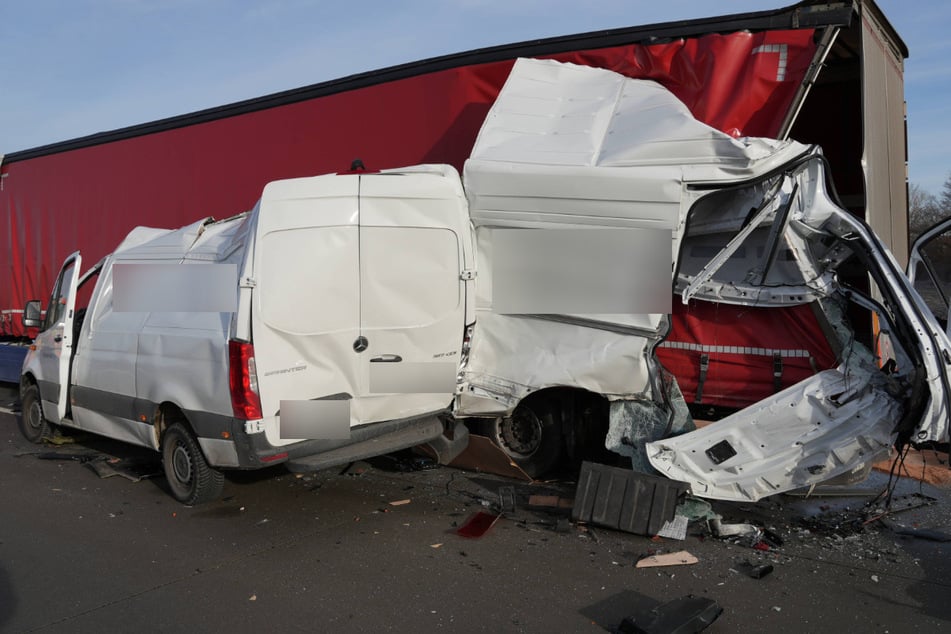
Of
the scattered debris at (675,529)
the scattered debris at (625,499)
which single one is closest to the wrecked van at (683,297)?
the scattered debris at (625,499)

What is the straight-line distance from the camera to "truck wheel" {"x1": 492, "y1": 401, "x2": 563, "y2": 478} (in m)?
6.30

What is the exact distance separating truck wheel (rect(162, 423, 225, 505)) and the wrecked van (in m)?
1.94

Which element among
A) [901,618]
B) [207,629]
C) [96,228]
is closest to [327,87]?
[96,228]

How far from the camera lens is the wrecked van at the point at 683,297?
193 inches

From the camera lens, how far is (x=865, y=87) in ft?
20.7

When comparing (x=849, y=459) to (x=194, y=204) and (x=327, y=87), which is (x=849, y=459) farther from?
(x=194, y=204)

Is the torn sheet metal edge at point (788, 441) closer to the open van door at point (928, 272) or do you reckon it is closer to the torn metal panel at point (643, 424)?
the torn metal panel at point (643, 424)

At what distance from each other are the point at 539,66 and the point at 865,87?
2.58 metres

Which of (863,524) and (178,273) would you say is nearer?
(863,524)

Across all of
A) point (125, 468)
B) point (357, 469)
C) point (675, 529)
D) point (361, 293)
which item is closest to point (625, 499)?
point (675, 529)

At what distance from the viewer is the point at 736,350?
5.62 metres

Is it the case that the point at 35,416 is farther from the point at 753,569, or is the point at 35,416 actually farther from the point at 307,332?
the point at 753,569

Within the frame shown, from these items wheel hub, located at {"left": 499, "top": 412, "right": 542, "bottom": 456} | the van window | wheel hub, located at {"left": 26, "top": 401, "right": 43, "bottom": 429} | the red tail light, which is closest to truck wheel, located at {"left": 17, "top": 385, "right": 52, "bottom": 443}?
wheel hub, located at {"left": 26, "top": 401, "right": 43, "bottom": 429}

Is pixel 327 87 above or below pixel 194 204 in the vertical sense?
above
